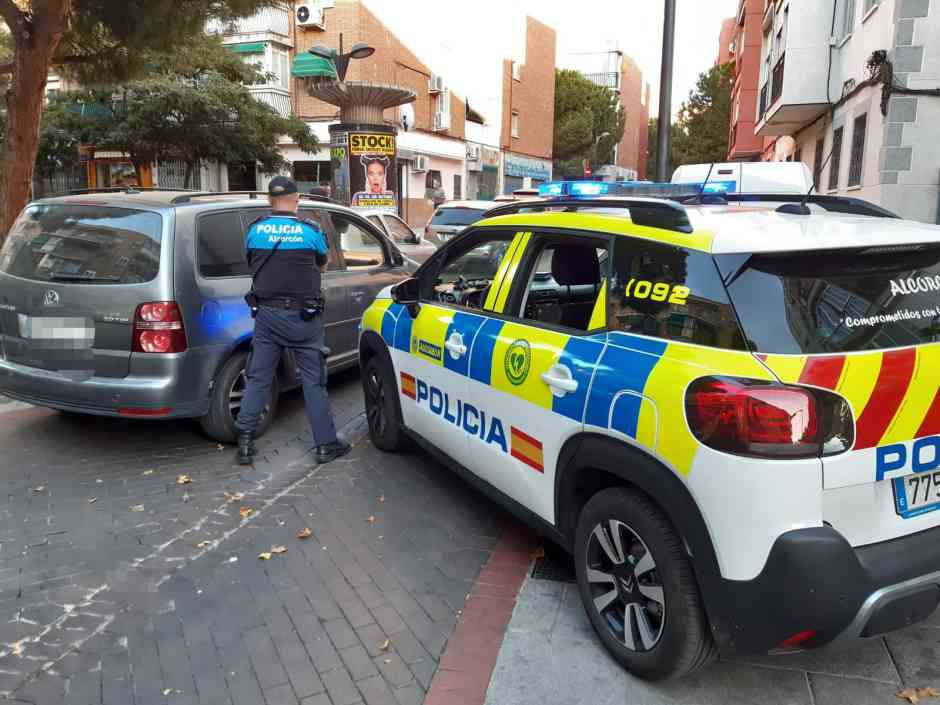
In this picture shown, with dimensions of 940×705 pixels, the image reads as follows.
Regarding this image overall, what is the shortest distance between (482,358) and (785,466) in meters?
1.66

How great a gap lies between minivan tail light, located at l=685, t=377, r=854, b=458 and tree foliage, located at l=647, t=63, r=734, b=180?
140 ft

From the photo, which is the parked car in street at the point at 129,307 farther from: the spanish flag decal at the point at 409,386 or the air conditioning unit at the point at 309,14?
the air conditioning unit at the point at 309,14

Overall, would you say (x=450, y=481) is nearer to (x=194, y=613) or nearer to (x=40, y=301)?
(x=194, y=613)

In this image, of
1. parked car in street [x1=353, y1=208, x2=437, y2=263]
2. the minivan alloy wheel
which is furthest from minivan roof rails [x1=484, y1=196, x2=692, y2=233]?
parked car in street [x1=353, y1=208, x2=437, y2=263]

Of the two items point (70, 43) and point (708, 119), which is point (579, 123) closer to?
point (708, 119)

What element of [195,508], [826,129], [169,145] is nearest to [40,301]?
[195,508]

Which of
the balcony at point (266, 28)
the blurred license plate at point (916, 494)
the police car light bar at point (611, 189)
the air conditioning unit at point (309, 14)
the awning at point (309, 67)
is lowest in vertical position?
the blurred license plate at point (916, 494)

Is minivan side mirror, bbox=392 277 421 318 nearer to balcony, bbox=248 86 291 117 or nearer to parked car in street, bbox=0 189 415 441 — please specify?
parked car in street, bbox=0 189 415 441

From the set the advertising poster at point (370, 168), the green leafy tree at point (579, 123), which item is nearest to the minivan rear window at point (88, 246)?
the advertising poster at point (370, 168)

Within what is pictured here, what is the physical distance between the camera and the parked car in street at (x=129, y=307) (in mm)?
4645

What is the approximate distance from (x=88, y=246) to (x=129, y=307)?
1.89 ft

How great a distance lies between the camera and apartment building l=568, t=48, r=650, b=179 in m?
67.7

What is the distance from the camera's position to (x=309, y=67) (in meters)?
27.8

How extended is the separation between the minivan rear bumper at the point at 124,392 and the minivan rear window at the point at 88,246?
0.58 meters
